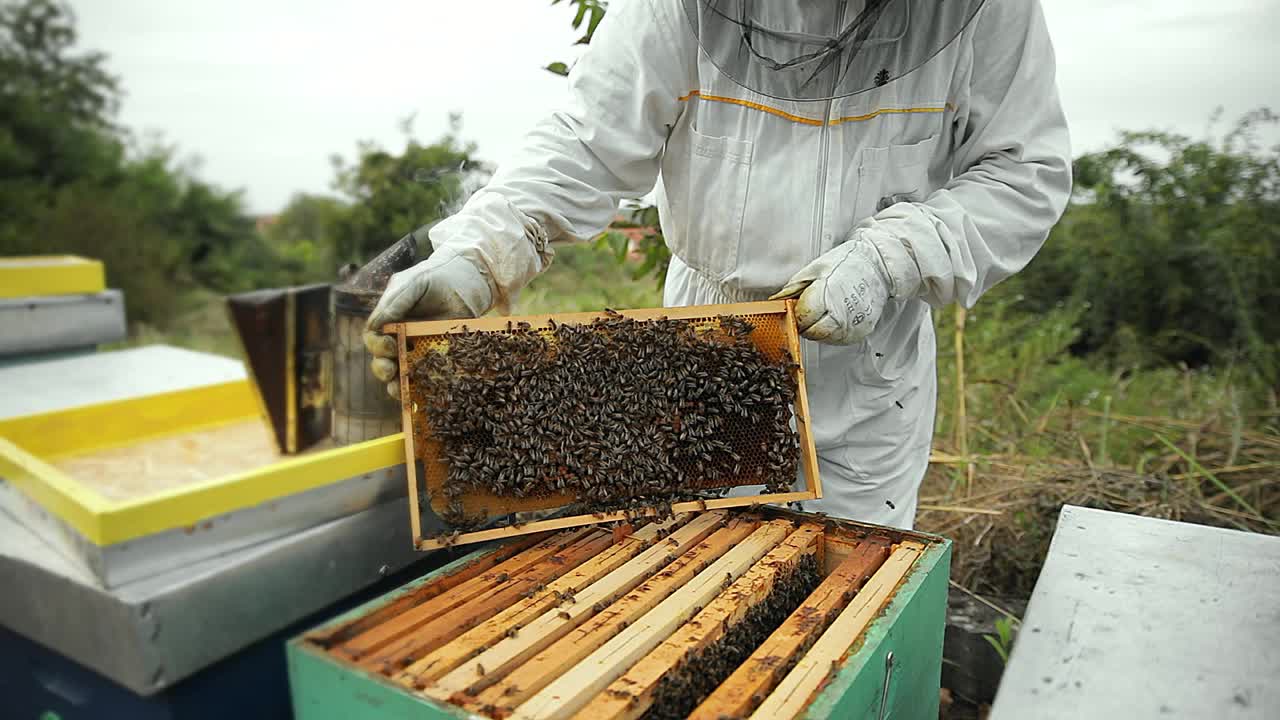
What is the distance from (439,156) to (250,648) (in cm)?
412

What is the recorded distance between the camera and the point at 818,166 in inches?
97.0

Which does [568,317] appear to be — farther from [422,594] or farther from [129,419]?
[129,419]

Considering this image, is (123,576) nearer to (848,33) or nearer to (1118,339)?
(848,33)

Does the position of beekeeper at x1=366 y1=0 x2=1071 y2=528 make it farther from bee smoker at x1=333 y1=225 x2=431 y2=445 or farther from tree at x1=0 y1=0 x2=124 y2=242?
tree at x1=0 y1=0 x2=124 y2=242

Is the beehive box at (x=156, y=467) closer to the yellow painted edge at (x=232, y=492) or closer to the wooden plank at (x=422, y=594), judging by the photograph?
the yellow painted edge at (x=232, y=492)

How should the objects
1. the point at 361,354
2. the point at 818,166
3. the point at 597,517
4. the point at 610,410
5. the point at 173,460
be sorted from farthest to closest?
the point at 173,460
the point at 361,354
the point at 818,166
the point at 610,410
the point at 597,517

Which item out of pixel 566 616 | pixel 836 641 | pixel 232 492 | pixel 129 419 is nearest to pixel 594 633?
pixel 566 616

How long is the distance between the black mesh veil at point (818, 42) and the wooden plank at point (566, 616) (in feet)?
4.08

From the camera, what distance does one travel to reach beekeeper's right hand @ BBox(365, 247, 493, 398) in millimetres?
2092

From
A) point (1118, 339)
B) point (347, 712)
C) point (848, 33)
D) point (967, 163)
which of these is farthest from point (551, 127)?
point (1118, 339)

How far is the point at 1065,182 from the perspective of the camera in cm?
257

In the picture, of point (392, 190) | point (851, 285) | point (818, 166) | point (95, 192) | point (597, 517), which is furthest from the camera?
point (95, 192)

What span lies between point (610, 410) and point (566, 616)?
27.0 inches

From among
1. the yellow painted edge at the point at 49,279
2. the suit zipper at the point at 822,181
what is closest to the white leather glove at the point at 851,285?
the suit zipper at the point at 822,181
